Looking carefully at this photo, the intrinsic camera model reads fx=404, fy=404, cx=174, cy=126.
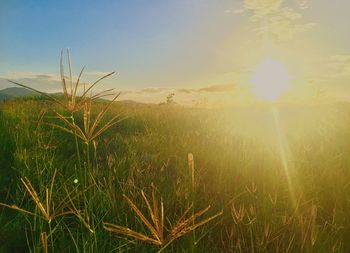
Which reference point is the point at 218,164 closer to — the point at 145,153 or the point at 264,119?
the point at 145,153

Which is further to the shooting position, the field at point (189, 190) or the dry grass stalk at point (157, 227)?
the field at point (189, 190)

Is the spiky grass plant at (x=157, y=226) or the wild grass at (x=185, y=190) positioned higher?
the spiky grass plant at (x=157, y=226)

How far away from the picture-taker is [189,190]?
285cm

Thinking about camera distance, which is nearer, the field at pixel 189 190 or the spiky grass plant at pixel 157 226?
the spiky grass plant at pixel 157 226

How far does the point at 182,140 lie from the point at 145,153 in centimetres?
83

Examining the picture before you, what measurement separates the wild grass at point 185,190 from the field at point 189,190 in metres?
0.01

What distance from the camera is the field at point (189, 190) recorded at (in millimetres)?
2574

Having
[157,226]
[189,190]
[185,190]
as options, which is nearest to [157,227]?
[157,226]

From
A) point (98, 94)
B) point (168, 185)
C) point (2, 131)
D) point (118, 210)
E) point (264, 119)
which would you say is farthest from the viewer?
point (264, 119)

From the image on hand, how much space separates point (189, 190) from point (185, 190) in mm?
497

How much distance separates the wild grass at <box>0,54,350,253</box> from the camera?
248cm

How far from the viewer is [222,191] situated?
151 inches

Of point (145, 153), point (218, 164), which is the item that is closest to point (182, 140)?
point (145, 153)

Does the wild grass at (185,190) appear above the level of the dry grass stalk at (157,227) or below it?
below
